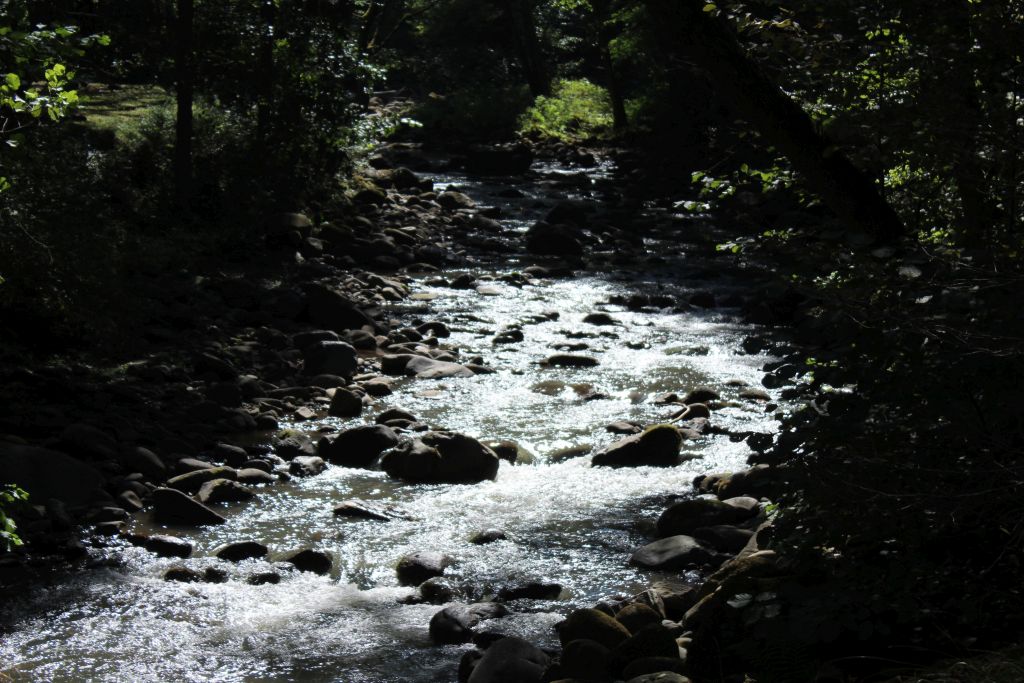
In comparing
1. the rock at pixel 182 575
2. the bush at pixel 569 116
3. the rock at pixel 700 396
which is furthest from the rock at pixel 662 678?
the bush at pixel 569 116

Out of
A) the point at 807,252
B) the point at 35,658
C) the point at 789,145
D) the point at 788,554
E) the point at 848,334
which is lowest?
the point at 35,658

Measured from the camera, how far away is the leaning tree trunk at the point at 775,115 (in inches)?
203

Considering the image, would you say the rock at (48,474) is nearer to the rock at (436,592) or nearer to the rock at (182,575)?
the rock at (182,575)

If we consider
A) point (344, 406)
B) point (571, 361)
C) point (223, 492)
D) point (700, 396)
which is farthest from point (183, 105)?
point (700, 396)

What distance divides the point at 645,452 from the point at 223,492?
3.42 metres

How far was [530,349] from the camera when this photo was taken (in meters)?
12.7

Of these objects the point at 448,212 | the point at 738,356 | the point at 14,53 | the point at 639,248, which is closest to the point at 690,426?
the point at 738,356

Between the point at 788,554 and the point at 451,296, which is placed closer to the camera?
the point at 788,554

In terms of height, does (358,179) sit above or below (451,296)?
above

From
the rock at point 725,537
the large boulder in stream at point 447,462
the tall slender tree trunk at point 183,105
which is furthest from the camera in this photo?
the tall slender tree trunk at point 183,105

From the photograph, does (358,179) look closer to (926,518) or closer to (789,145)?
(789,145)

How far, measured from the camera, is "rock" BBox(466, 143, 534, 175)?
26.1 metres

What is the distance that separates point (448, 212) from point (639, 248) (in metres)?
3.85

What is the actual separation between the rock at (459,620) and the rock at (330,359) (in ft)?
17.7
